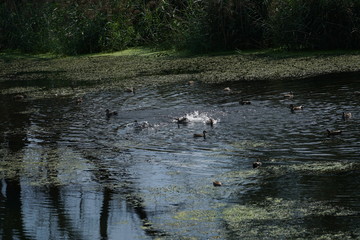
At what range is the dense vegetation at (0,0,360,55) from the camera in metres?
17.7

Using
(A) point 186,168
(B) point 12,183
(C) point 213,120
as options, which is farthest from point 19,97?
(A) point 186,168

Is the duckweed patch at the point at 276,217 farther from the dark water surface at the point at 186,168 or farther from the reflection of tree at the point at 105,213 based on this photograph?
the reflection of tree at the point at 105,213

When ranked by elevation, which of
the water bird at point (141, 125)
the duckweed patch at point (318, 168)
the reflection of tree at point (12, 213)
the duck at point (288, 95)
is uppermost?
the duck at point (288, 95)

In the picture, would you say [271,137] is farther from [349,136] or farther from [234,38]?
[234,38]

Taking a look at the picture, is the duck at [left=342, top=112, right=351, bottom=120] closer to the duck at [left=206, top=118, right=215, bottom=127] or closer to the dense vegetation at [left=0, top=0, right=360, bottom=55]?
the duck at [left=206, top=118, right=215, bottom=127]

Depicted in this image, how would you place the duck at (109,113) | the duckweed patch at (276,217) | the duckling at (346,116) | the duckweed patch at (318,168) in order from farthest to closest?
the duck at (109,113) < the duckling at (346,116) < the duckweed patch at (318,168) < the duckweed patch at (276,217)

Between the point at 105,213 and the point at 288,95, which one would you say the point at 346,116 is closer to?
the point at 288,95

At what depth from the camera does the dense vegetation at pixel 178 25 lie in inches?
696

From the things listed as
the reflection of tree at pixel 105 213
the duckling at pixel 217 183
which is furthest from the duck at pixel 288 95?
the reflection of tree at pixel 105 213

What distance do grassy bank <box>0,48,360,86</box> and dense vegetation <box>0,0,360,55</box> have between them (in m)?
0.50

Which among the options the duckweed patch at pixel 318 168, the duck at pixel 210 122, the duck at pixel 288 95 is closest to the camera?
the duckweed patch at pixel 318 168

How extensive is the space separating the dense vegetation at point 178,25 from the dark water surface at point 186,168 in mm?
4773

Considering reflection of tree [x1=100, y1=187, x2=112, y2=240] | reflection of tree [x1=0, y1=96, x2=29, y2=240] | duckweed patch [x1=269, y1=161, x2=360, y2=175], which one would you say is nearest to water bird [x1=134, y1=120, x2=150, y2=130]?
reflection of tree [x1=0, y1=96, x2=29, y2=240]

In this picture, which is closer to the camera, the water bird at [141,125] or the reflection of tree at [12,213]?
the reflection of tree at [12,213]
